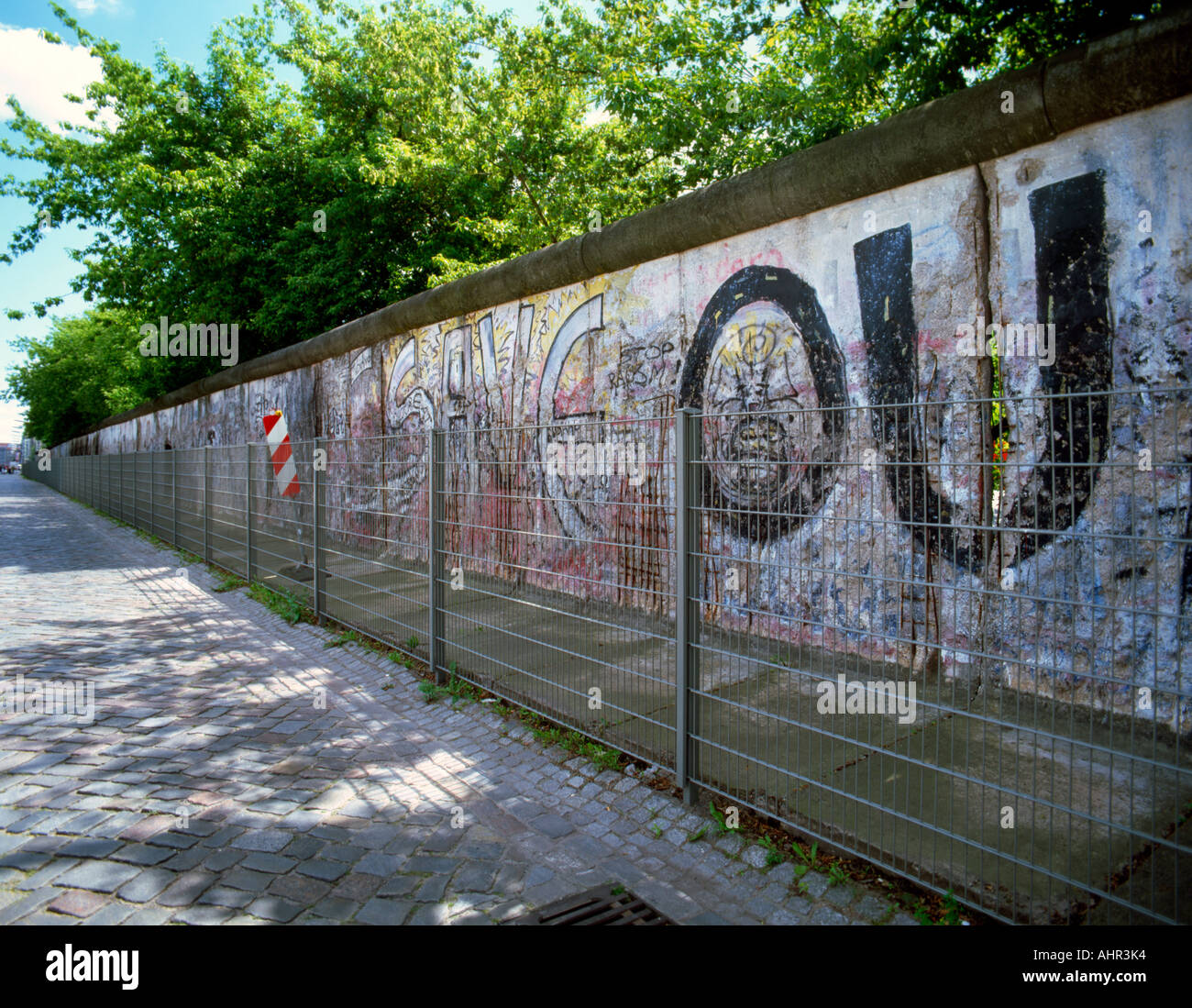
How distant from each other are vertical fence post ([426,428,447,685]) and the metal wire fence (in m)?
0.02

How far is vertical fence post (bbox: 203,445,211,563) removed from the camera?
11.3 metres

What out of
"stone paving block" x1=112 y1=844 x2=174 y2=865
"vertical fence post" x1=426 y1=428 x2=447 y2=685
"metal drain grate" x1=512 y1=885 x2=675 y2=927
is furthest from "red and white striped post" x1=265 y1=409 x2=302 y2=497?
"metal drain grate" x1=512 y1=885 x2=675 y2=927

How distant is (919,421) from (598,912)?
11.0 feet

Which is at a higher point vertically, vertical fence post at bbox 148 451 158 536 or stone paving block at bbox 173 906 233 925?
vertical fence post at bbox 148 451 158 536

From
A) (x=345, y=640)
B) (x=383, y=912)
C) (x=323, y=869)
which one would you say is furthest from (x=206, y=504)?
(x=383, y=912)

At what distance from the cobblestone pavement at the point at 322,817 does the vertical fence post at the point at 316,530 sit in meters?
1.48

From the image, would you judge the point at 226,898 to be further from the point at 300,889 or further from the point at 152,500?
the point at 152,500

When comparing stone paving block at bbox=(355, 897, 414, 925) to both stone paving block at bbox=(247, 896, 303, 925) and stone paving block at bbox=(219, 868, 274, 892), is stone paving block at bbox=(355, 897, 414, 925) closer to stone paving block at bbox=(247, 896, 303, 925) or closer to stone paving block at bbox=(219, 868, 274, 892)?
stone paving block at bbox=(247, 896, 303, 925)

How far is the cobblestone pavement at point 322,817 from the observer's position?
276 centimetres

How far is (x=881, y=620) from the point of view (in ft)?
13.6

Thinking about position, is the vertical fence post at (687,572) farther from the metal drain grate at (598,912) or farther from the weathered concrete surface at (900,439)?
the metal drain grate at (598,912)

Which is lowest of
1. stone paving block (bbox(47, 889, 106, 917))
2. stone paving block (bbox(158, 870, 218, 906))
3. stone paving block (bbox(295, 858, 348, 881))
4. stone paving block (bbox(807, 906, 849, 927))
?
Answer: stone paving block (bbox(807, 906, 849, 927))

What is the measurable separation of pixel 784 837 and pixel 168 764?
10.0 ft

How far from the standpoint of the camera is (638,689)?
4.27 m
